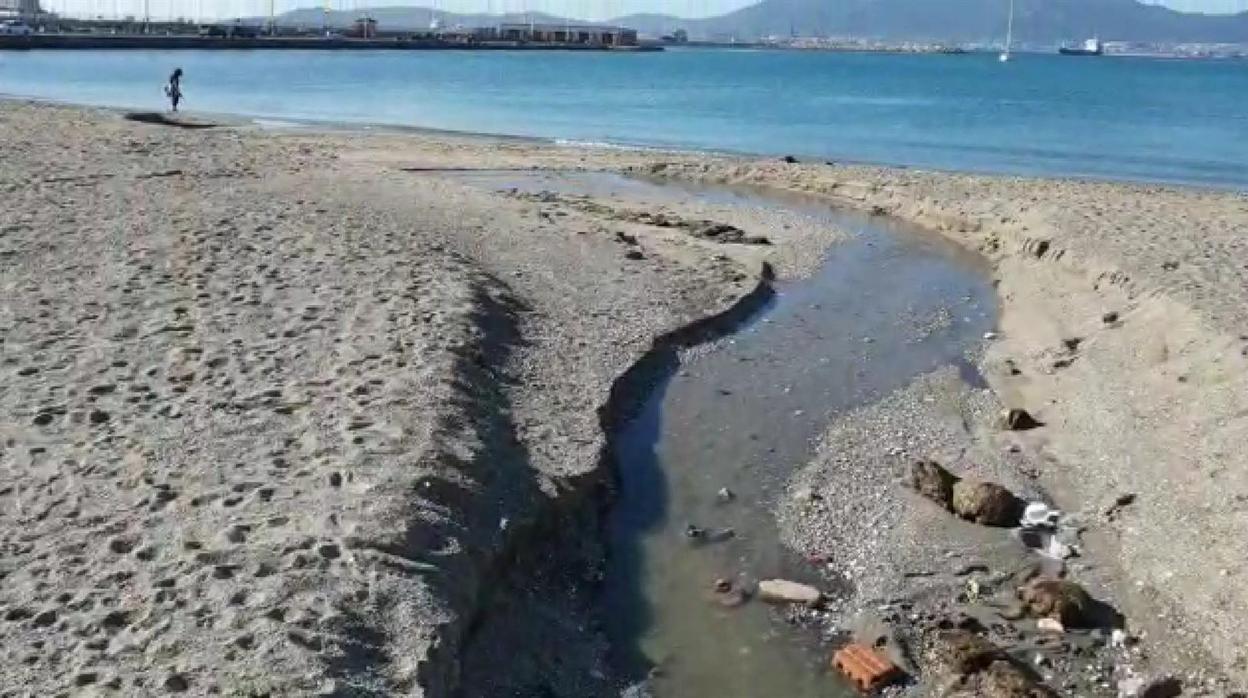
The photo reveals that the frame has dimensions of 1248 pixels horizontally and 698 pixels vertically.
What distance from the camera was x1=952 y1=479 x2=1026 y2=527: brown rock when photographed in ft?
33.6

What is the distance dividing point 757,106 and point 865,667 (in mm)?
62656

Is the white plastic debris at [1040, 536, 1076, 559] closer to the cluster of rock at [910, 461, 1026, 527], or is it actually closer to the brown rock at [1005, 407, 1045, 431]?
the cluster of rock at [910, 461, 1026, 527]

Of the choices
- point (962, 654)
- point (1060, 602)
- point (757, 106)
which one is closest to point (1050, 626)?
point (1060, 602)

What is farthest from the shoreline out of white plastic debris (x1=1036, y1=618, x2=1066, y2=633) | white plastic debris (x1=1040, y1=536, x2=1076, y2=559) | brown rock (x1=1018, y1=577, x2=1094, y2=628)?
white plastic debris (x1=1036, y1=618, x2=1066, y2=633)

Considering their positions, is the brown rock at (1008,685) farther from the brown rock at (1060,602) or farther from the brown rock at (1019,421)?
the brown rock at (1019,421)

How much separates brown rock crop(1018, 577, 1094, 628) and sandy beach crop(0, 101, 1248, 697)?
206mm

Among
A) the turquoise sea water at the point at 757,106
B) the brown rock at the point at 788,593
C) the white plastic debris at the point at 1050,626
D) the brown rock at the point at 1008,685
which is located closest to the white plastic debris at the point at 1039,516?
the white plastic debris at the point at 1050,626

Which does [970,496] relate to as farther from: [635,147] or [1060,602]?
[635,147]

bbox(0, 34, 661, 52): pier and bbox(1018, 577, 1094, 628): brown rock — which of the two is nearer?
bbox(1018, 577, 1094, 628): brown rock

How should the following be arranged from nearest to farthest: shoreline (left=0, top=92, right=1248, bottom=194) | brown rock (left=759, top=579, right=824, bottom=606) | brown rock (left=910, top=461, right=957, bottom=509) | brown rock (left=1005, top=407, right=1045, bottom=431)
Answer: brown rock (left=759, top=579, right=824, bottom=606), brown rock (left=910, top=461, right=957, bottom=509), brown rock (left=1005, top=407, right=1045, bottom=431), shoreline (left=0, top=92, right=1248, bottom=194)

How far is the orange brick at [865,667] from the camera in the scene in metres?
7.68

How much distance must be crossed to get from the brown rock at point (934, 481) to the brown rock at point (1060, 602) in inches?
68.1

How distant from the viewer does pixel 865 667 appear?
25.5ft

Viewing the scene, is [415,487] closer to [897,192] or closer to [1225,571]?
[1225,571]
